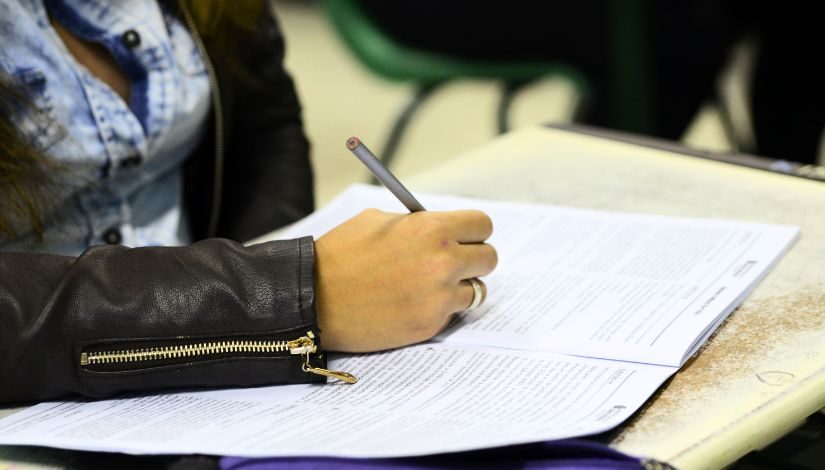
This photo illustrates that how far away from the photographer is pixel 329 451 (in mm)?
567

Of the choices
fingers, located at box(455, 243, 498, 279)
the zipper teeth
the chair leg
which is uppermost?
the chair leg

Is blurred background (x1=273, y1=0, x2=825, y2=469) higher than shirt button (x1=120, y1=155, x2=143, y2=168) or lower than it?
higher

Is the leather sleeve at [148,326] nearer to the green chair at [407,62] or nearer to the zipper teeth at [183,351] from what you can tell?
the zipper teeth at [183,351]

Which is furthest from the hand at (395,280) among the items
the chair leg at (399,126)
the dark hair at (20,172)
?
the chair leg at (399,126)

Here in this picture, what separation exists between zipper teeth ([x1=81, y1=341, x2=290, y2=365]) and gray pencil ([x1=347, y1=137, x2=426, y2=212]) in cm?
14

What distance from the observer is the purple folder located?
0.56 m

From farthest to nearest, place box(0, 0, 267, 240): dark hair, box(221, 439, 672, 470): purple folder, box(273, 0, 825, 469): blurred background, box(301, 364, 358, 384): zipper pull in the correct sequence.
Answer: box(273, 0, 825, 469): blurred background → box(0, 0, 267, 240): dark hair → box(301, 364, 358, 384): zipper pull → box(221, 439, 672, 470): purple folder

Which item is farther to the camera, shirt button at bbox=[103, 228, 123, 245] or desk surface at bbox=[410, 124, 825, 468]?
shirt button at bbox=[103, 228, 123, 245]

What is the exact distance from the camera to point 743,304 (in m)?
0.74

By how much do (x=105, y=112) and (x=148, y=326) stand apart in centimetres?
31

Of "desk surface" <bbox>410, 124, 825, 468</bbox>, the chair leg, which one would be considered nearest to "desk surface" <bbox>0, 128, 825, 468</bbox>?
"desk surface" <bbox>410, 124, 825, 468</bbox>

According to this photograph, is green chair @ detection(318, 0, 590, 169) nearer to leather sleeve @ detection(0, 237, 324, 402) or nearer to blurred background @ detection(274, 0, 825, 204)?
blurred background @ detection(274, 0, 825, 204)

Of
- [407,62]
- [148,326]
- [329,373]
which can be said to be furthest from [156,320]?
[407,62]

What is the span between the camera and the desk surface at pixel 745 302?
588mm
